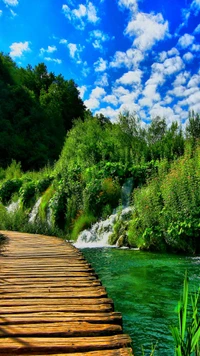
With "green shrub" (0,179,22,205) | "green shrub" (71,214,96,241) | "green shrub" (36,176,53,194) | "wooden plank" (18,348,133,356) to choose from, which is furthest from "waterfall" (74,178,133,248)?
"wooden plank" (18,348,133,356)

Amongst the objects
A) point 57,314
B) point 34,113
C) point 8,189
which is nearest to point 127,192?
point 8,189

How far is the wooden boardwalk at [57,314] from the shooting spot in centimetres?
212

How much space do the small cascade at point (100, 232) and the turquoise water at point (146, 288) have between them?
2.03 m

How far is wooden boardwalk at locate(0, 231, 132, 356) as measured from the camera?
2.12 meters

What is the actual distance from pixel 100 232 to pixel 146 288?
621 cm

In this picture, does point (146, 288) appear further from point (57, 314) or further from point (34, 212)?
point (34, 212)

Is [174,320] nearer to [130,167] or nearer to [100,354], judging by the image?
[100,354]

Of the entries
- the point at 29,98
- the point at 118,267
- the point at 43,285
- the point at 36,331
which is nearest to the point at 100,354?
the point at 36,331

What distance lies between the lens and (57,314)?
8.93ft

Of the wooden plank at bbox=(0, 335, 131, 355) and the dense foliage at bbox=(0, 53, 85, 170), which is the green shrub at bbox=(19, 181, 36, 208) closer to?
the wooden plank at bbox=(0, 335, 131, 355)

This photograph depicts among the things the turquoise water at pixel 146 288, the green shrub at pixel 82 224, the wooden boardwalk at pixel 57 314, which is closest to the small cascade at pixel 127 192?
the green shrub at pixel 82 224

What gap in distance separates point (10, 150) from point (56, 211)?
2040cm

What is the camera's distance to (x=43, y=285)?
3.70 meters

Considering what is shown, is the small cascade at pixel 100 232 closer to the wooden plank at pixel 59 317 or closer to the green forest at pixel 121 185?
the green forest at pixel 121 185
